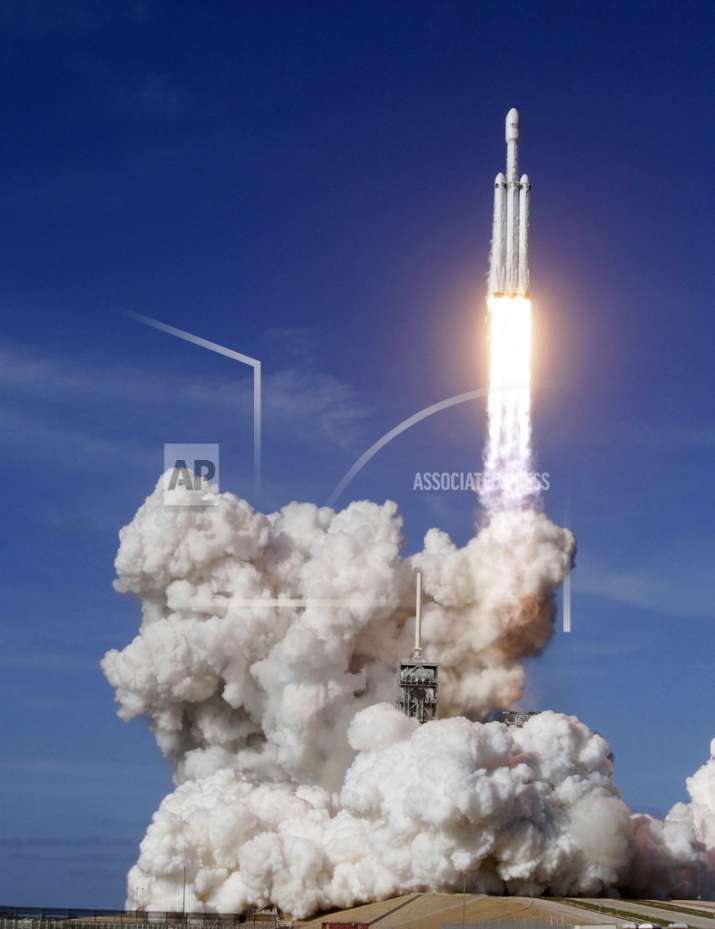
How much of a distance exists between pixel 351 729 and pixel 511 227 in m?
22.6

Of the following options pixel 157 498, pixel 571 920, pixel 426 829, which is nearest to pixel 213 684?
pixel 157 498

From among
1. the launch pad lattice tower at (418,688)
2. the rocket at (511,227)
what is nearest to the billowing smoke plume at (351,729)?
the launch pad lattice tower at (418,688)

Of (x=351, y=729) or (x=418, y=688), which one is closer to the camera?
(x=351, y=729)

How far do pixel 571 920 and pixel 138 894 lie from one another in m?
20.5

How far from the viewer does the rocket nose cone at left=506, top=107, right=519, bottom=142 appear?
3142 inches

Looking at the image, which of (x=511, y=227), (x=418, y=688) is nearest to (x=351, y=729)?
(x=418, y=688)

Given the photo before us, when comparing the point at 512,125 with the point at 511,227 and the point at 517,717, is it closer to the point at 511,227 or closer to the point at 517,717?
the point at 511,227

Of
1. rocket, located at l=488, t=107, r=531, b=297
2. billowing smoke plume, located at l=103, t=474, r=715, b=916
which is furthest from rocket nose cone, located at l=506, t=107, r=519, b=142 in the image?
billowing smoke plume, located at l=103, t=474, r=715, b=916

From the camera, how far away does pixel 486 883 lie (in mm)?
80188

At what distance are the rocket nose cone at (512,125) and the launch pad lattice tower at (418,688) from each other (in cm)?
2324

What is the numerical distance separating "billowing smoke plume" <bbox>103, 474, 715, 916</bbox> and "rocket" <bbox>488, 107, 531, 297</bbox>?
12.0m

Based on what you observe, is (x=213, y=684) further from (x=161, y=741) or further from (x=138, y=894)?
(x=138, y=894)

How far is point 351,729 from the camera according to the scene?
86.9 meters

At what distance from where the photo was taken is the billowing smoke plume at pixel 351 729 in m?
79.9
